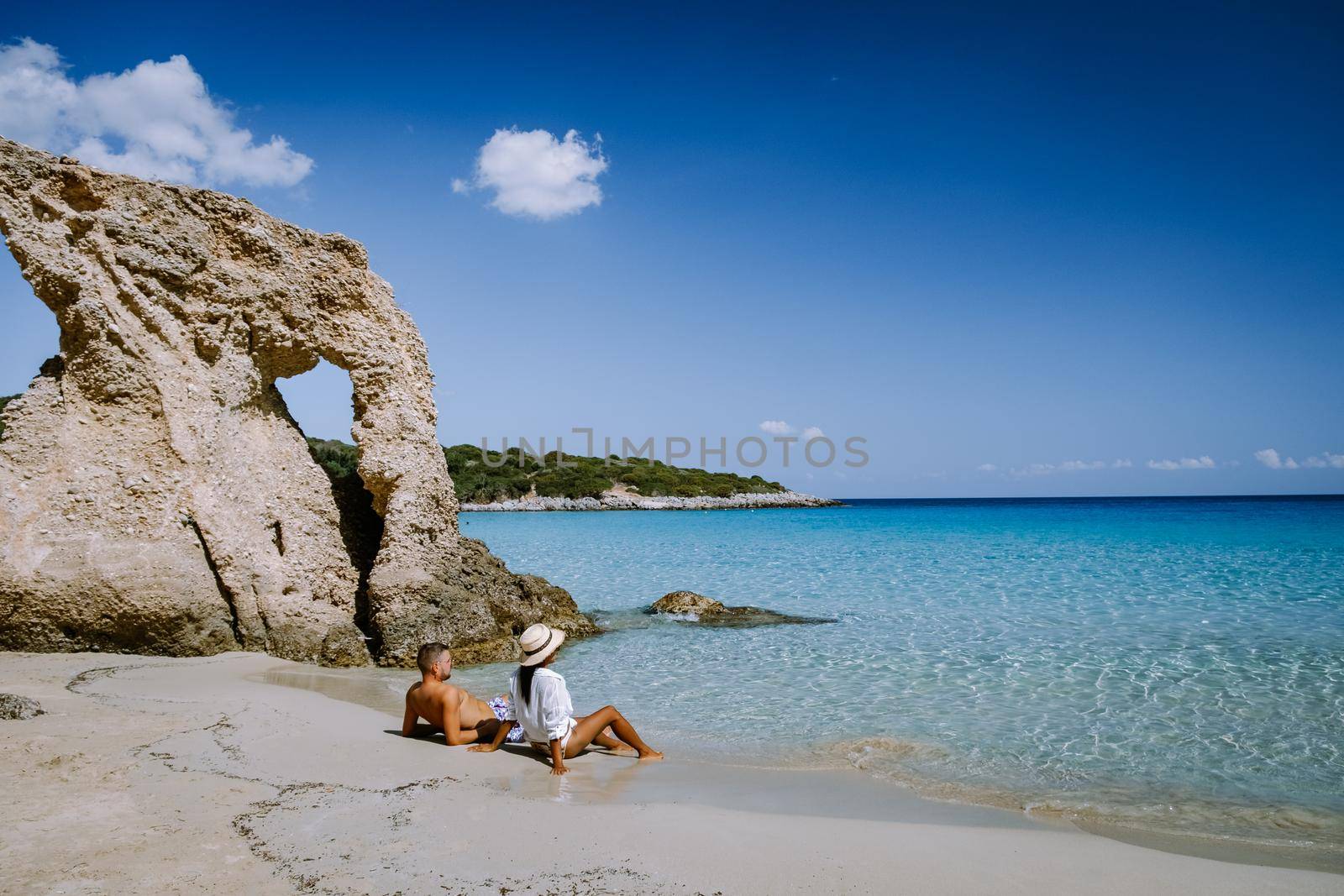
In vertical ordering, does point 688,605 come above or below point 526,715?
below

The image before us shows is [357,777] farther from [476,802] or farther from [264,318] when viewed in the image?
[264,318]

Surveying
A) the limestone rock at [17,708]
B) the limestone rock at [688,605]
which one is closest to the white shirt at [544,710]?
the limestone rock at [17,708]

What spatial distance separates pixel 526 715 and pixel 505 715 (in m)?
0.46

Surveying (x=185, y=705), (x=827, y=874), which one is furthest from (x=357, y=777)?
(x=827, y=874)

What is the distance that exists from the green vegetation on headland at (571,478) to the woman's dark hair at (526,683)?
189ft

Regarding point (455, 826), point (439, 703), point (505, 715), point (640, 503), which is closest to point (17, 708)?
point (439, 703)

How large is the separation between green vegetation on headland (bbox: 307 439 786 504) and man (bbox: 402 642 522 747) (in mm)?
57106

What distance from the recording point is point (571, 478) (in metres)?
71.9

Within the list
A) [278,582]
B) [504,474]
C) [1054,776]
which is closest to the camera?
[1054,776]

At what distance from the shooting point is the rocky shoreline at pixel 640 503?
214 ft

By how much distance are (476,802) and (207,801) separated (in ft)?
4.91

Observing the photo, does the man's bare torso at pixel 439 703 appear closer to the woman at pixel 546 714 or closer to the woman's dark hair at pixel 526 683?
the woman at pixel 546 714

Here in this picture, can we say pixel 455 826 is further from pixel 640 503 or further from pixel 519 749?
pixel 640 503

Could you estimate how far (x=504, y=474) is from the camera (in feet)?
238
